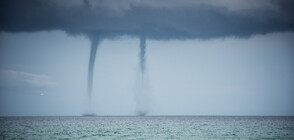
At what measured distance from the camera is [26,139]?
1820 inches

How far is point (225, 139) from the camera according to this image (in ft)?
152

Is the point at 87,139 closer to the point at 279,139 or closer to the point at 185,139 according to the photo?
the point at 185,139

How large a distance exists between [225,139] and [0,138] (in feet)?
99.1

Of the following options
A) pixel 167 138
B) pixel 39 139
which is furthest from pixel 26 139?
pixel 167 138

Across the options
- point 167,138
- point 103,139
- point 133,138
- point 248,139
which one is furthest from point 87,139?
point 248,139

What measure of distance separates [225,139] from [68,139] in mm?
21051

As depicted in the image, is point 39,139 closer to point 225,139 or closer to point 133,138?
point 133,138

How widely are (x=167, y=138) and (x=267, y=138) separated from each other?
13.8 meters

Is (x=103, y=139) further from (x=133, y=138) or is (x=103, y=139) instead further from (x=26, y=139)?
(x=26, y=139)

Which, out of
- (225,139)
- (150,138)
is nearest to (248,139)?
(225,139)

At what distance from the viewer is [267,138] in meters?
48.1

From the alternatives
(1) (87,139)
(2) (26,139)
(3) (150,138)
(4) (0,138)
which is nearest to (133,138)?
(3) (150,138)

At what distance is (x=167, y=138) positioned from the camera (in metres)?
48.1

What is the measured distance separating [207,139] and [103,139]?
1383cm
